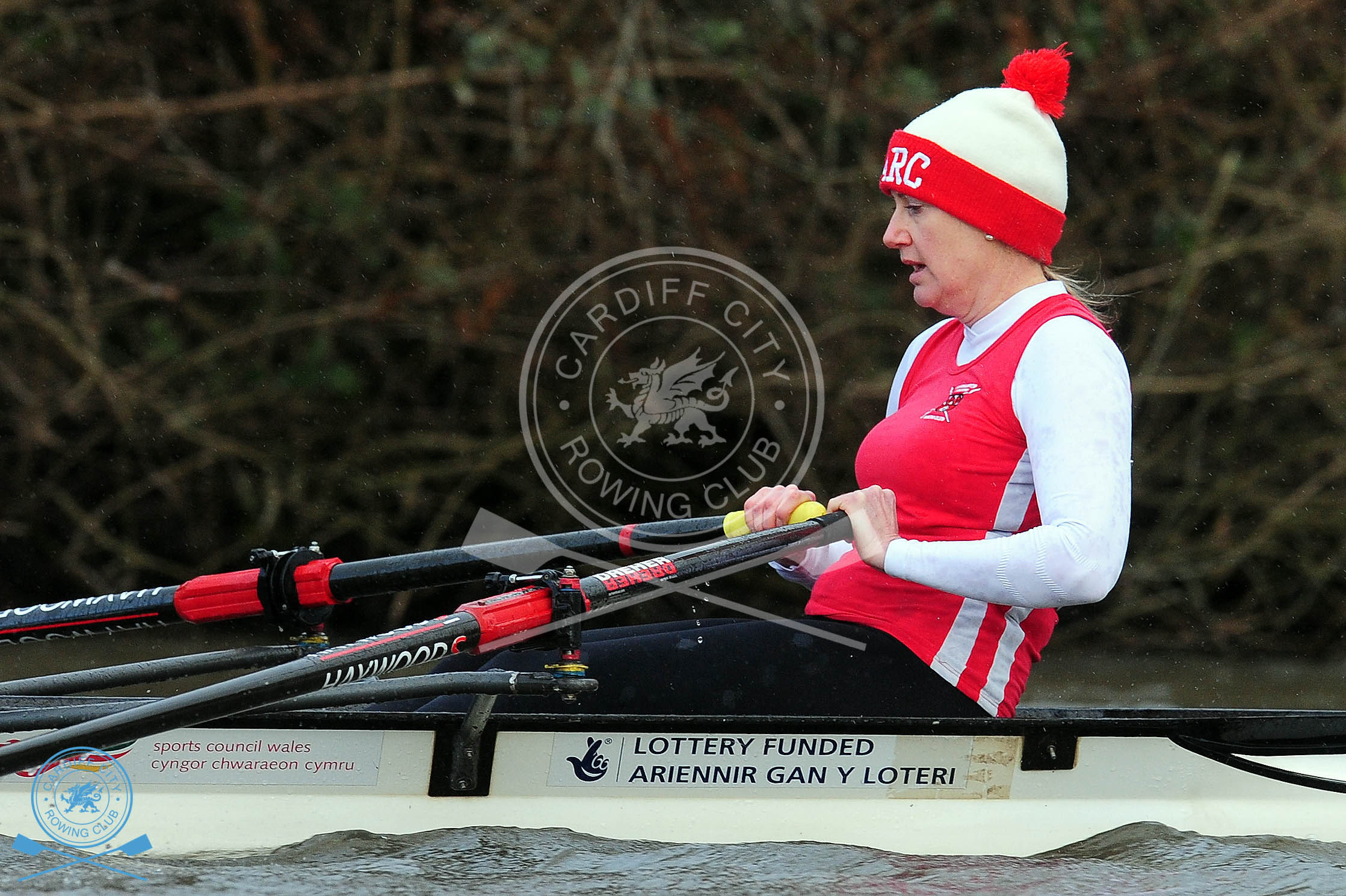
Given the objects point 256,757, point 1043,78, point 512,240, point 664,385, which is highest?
point 512,240

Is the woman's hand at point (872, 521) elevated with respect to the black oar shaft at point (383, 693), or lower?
elevated

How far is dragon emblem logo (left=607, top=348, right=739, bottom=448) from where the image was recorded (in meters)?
6.33

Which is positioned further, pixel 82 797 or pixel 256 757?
pixel 256 757

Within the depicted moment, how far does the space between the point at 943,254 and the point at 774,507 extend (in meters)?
0.61

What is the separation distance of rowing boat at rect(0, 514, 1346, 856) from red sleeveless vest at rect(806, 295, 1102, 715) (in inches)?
4.6

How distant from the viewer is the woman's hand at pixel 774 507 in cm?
288

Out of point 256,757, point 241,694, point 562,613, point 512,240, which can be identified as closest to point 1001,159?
point 562,613

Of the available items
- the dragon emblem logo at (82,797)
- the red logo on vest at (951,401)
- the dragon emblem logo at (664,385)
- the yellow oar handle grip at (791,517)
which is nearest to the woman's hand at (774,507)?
the yellow oar handle grip at (791,517)

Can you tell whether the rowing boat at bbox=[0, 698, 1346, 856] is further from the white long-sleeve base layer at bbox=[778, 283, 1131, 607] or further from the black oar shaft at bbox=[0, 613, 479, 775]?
the white long-sleeve base layer at bbox=[778, 283, 1131, 607]

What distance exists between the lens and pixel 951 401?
260 cm

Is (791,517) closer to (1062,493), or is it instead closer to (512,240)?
(1062,493)

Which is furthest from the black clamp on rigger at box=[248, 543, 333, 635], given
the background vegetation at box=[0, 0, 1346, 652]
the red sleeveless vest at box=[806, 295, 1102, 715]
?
the background vegetation at box=[0, 0, 1346, 652]

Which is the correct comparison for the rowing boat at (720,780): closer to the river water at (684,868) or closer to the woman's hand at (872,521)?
the river water at (684,868)

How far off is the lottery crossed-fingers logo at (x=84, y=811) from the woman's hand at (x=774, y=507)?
4.19 feet
